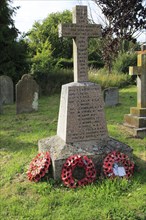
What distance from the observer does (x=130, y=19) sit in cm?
2452

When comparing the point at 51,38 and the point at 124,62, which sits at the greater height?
the point at 51,38

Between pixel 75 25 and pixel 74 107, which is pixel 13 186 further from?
pixel 75 25

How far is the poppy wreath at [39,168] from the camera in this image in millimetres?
4527

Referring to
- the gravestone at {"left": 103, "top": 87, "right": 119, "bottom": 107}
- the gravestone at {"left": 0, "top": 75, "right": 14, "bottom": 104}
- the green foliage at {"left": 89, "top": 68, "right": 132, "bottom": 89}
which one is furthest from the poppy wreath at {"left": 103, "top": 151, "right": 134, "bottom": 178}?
the green foliage at {"left": 89, "top": 68, "right": 132, "bottom": 89}

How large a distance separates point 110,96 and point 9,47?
6.64 metres

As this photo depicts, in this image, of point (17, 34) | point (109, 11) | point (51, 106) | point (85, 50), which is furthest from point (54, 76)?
point (85, 50)

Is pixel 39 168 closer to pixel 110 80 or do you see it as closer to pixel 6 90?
pixel 6 90

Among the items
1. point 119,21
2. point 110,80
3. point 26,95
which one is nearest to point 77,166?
point 26,95

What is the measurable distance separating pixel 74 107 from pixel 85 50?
1.02 metres

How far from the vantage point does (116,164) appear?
458 centimetres

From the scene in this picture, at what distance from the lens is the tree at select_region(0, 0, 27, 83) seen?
15.2 meters

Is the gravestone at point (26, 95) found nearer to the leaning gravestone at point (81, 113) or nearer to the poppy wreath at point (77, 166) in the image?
the leaning gravestone at point (81, 113)

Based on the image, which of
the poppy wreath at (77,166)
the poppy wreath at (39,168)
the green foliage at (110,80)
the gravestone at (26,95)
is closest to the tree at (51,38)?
the green foliage at (110,80)

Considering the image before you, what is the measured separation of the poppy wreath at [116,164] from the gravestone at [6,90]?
376 inches
